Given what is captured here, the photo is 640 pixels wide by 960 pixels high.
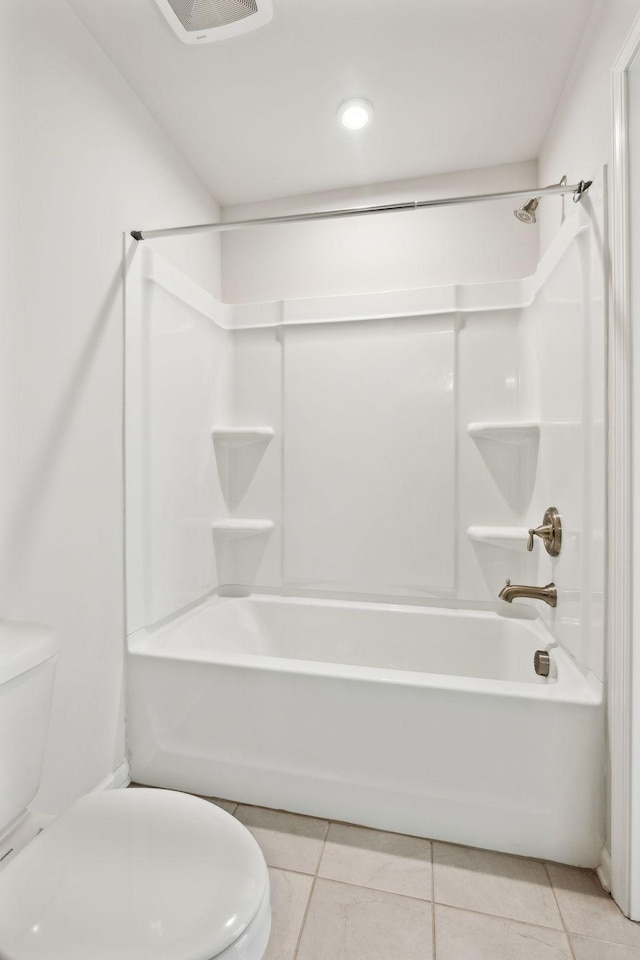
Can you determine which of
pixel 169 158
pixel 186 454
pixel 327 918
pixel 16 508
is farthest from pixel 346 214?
pixel 327 918

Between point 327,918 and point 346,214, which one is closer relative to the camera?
point 327,918

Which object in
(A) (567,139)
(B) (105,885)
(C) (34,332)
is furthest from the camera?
(A) (567,139)

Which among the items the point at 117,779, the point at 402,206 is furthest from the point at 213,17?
the point at 117,779

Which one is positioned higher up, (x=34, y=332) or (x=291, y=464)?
(x=34, y=332)

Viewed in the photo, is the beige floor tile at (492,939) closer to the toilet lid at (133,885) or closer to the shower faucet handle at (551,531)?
the toilet lid at (133,885)

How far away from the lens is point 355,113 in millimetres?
1825

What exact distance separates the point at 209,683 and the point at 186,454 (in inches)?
36.6

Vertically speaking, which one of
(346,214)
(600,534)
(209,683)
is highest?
(346,214)

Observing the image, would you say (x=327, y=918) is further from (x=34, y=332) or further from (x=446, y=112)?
(x=446, y=112)

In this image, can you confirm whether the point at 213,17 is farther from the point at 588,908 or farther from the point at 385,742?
the point at 588,908

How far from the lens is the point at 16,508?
1.22 m

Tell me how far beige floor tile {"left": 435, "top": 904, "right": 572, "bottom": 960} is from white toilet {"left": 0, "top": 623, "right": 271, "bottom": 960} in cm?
60

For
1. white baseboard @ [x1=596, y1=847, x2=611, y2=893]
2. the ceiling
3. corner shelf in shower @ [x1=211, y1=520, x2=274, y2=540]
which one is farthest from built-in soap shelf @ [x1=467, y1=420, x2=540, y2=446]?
white baseboard @ [x1=596, y1=847, x2=611, y2=893]

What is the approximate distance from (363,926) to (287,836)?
0.35m
